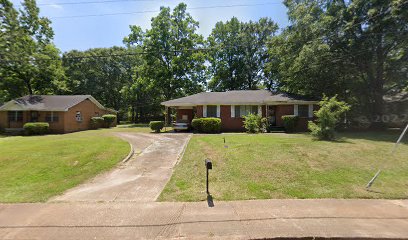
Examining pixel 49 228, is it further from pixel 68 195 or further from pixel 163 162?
pixel 163 162

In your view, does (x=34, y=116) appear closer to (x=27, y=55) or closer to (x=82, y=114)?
(x=82, y=114)

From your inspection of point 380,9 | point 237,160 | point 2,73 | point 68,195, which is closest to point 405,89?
point 380,9

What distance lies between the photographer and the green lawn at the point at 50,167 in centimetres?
776

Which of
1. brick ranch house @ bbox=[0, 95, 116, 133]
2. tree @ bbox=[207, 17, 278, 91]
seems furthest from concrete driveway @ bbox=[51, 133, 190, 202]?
tree @ bbox=[207, 17, 278, 91]

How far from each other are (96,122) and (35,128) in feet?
22.7

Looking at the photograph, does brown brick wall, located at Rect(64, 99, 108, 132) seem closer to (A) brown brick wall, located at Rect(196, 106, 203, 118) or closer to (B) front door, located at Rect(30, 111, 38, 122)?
(B) front door, located at Rect(30, 111, 38, 122)

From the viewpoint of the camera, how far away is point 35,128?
25.0m

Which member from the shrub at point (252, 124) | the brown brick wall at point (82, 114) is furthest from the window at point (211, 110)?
Answer: the brown brick wall at point (82, 114)

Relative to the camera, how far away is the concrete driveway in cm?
717

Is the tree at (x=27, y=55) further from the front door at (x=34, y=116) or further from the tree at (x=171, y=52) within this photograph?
the tree at (x=171, y=52)

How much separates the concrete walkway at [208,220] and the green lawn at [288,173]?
67 cm

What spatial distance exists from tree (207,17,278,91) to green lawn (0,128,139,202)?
32.5 m

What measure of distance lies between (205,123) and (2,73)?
31.3 m

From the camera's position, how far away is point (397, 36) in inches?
783
